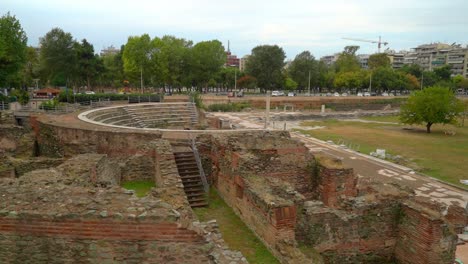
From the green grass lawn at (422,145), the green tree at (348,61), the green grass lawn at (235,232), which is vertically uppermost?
the green tree at (348,61)

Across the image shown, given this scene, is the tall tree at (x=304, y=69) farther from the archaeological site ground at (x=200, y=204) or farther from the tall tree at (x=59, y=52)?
the archaeological site ground at (x=200, y=204)

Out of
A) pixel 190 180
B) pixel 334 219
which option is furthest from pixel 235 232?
pixel 190 180

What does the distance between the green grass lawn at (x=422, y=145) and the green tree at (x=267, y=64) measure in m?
37.8

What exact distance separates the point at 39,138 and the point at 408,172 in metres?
20.6

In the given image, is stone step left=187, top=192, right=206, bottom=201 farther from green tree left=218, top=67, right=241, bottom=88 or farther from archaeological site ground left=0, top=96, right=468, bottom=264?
green tree left=218, top=67, right=241, bottom=88

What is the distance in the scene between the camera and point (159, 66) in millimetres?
54219

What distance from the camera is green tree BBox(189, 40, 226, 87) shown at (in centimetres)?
6022

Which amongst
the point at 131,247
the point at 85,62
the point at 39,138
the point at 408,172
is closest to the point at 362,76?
the point at 85,62

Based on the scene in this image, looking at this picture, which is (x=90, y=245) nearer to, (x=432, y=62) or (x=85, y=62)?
(x=85, y=62)

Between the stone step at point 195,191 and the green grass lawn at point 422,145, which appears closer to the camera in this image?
the stone step at point 195,191

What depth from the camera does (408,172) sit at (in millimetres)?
20047

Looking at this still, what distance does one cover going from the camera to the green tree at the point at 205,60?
60.2 m

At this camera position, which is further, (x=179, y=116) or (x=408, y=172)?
(x=179, y=116)

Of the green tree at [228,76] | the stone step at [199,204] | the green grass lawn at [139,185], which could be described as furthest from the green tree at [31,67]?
the stone step at [199,204]
